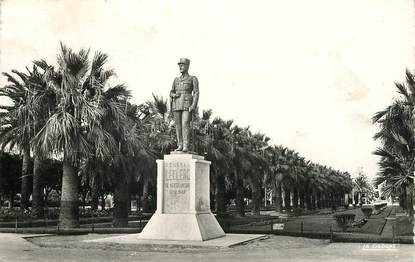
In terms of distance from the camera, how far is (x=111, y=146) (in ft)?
67.9

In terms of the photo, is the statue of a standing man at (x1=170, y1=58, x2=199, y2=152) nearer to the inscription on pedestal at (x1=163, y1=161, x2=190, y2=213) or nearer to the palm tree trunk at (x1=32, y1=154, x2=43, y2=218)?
the inscription on pedestal at (x1=163, y1=161, x2=190, y2=213)

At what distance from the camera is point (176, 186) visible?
607 inches

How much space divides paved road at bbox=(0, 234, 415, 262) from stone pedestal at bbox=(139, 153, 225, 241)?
1.58 m

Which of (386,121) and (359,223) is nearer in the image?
(386,121)

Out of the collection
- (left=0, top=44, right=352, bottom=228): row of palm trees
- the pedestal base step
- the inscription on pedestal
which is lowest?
the pedestal base step

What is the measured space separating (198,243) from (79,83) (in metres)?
10.4

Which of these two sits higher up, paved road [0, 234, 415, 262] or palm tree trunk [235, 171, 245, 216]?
palm tree trunk [235, 171, 245, 216]

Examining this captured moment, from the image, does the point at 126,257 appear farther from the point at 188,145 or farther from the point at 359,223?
the point at 359,223

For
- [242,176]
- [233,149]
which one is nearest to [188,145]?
[233,149]

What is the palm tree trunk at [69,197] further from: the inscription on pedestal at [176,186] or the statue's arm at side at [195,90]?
the statue's arm at side at [195,90]

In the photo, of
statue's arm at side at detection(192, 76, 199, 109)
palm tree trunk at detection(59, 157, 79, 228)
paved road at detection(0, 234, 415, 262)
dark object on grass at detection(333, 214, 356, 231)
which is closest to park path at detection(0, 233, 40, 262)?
paved road at detection(0, 234, 415, 262)

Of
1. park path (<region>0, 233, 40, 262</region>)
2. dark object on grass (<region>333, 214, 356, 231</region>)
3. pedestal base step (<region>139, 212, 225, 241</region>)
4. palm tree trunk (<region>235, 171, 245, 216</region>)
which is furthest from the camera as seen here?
palm tree trunk (<region>235, 171, 245, 216</region>)

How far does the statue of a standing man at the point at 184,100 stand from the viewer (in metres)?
15.9

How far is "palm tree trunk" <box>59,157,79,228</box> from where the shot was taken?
21.0 meters
